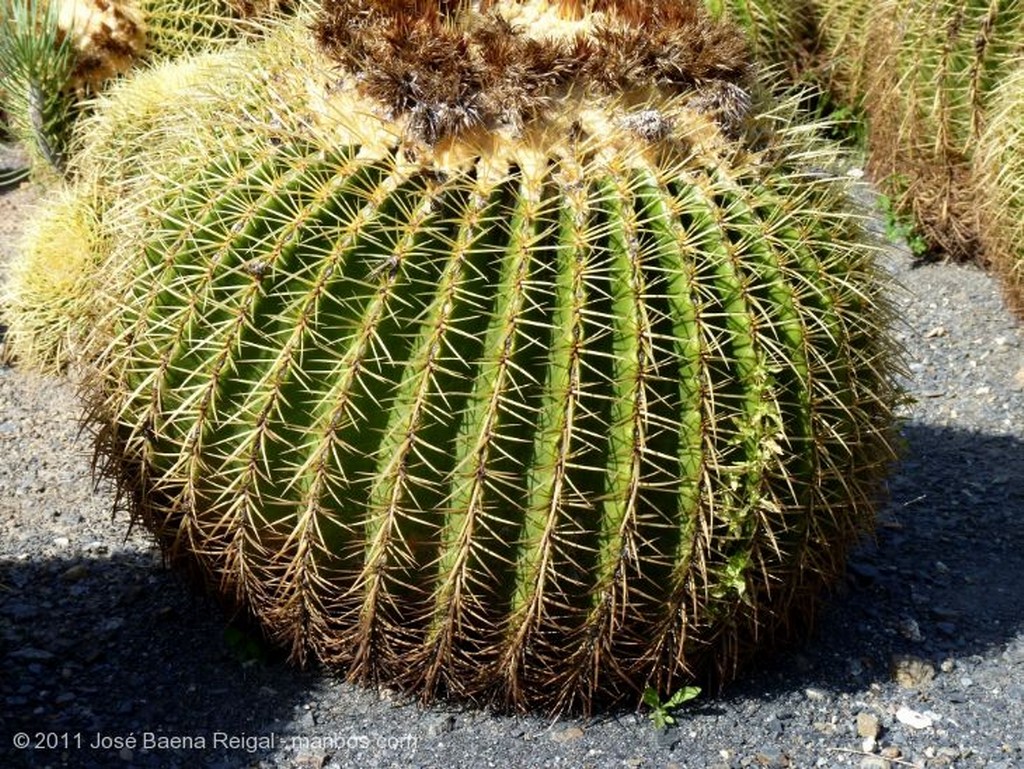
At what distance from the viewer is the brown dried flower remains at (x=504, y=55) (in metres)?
2.92

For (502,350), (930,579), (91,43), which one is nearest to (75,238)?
(91,43)

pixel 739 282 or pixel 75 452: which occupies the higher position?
pixel 739 282

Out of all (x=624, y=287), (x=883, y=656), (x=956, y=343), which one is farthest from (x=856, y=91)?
(x=624, y=287)

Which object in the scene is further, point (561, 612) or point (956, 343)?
point (956, 343)

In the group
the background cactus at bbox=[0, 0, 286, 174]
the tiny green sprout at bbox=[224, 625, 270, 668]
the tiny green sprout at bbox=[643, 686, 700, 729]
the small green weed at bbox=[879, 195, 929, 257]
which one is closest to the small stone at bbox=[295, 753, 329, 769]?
the tiny green sprout at bbox=[224, 625, 270, 668]

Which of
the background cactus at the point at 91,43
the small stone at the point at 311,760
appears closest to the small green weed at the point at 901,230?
the background cactus at the point at 91,43

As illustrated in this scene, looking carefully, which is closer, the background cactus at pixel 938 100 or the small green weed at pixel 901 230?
the background cactus at pixel 938 100

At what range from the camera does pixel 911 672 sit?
141 inches

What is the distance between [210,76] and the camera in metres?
3.76

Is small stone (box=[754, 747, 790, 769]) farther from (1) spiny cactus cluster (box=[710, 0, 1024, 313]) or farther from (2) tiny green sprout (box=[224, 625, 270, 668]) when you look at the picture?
(1) spiny cactus cluster (box=[710, 0, 1024, 313])

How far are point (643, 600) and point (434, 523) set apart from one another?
0.53 m

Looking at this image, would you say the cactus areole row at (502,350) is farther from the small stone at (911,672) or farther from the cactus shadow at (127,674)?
the small stone at (911,672)

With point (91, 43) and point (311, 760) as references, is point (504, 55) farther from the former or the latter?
point (91, 43)

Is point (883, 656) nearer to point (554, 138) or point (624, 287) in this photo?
point (624, 287)
